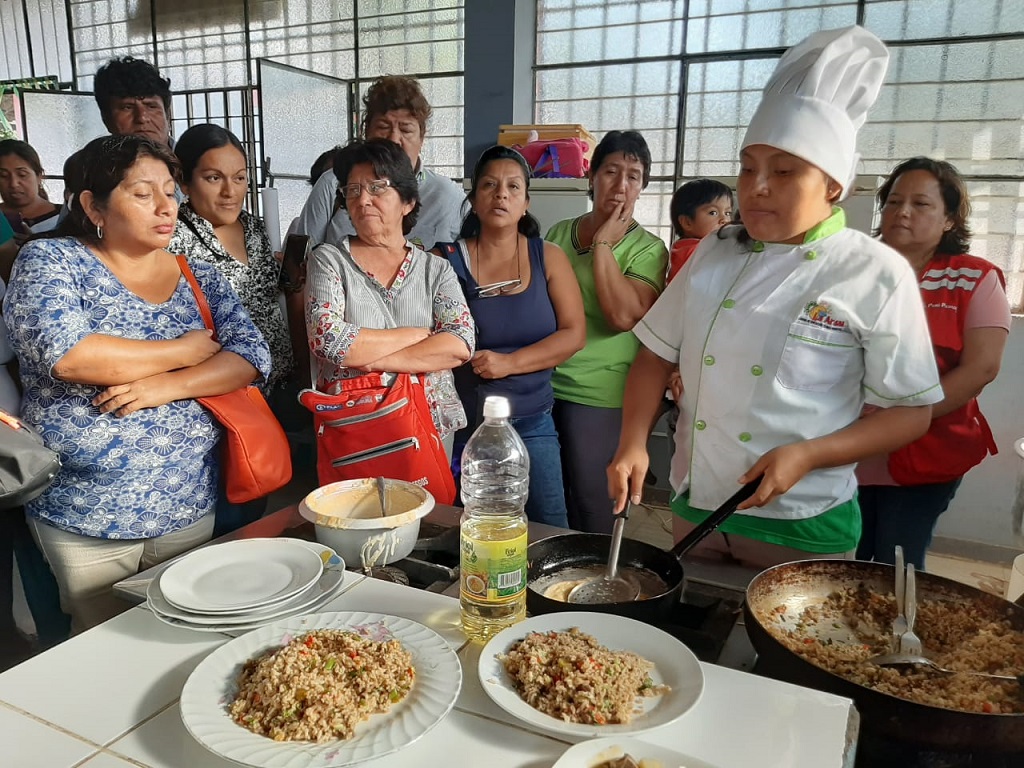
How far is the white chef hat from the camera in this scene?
3.79ft

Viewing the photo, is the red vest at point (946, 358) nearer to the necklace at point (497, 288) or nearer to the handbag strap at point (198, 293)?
the necklace at point (497, 288)

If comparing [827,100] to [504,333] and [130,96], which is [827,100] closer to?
[504,333]

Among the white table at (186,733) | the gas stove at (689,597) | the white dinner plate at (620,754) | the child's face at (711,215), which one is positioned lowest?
the gas stove at (689,597)

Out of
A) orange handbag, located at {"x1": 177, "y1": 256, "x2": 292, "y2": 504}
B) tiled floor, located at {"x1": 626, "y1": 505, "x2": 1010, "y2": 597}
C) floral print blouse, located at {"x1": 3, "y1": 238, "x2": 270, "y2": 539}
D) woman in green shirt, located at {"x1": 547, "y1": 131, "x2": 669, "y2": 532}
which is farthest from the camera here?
tiled floor, located at {"x1": 626, "y1": 505, "x2": 1010, "y2": 597}

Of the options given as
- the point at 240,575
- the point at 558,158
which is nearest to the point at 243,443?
the point at 240,575

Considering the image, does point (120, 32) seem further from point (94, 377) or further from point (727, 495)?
point (727, 495)

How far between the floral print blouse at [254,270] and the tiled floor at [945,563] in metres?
1.86

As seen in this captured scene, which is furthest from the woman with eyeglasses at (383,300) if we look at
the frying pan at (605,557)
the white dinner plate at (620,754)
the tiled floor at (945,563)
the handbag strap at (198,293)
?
the tiled floor at (945,563)

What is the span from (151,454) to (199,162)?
37.5 inches

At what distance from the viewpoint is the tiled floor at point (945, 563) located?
10.9ft

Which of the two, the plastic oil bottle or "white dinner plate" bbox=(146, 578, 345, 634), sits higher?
the plastic oil bottle

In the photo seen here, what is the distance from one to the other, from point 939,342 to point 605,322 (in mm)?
994

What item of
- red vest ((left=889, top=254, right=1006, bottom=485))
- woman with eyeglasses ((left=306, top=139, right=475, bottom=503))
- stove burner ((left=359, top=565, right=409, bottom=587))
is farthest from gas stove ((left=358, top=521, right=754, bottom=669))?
red vest ((left=889, top=254, right=1006, bottom=485))

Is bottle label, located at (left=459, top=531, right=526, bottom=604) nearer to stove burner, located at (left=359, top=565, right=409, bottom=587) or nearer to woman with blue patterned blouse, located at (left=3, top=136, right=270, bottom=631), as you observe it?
stove burner, located at (left=359, top=565, right=409, bottom=587)
